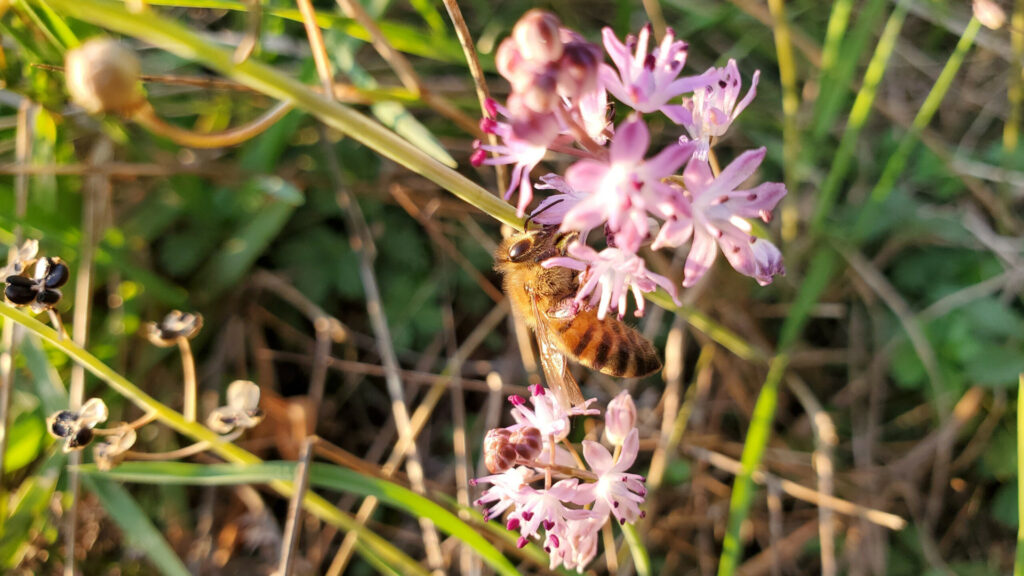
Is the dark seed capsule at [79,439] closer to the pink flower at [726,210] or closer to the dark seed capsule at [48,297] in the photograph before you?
the dark seed capsule at [48,297]

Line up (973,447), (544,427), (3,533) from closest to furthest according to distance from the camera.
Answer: (544,427)
(3,533)
(973,447)

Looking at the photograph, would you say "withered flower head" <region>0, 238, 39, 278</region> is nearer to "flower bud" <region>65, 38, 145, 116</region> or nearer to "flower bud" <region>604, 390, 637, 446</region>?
"flower bud" <region>65, 38, 145, 116</region>

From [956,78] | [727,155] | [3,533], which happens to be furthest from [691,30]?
[3,533]

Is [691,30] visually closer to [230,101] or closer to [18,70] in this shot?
[230,101]

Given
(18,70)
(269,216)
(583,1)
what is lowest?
(269,216)

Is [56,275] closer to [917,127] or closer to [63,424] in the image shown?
[63,424]

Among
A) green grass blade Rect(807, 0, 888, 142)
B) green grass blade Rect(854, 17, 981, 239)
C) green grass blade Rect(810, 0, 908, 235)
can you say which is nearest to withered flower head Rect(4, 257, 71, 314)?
green grass blade Rect(810, 0, 908, 235)
